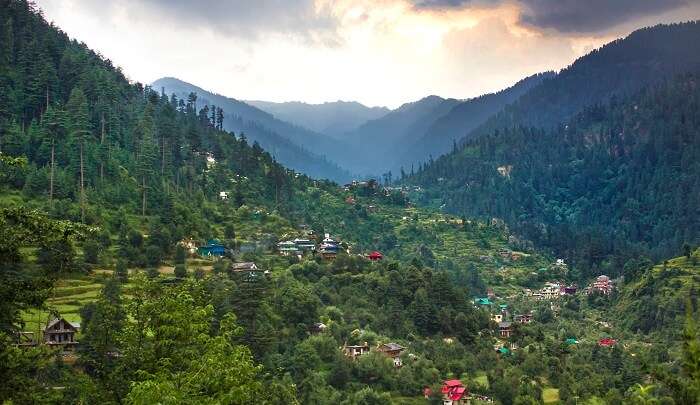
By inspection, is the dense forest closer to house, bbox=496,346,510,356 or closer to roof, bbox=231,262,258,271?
roof, bbox=231,262,258,271

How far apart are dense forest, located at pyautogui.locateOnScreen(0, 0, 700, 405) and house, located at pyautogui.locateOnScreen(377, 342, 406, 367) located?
146 millimetres

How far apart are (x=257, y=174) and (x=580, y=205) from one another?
118570mm

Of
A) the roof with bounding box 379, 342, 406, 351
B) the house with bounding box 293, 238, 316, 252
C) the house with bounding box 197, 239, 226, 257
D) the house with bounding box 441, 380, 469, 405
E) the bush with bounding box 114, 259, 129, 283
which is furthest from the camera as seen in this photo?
the house with bounding box 293, 238, 316, 252

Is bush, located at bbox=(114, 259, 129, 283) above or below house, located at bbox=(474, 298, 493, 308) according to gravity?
above

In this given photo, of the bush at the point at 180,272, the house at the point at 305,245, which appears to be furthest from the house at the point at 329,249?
the bush at the point at 180,272

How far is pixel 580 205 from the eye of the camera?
188625mm

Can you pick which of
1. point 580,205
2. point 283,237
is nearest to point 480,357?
point 283,237

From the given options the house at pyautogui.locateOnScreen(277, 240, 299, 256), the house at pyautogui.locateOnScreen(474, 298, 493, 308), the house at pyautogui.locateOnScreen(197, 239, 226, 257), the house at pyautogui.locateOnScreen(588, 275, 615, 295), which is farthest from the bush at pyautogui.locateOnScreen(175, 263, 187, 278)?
the house at pyautogui.locateOnScreen(588, 275, 615, 295)

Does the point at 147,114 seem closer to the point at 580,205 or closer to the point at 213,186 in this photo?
the point at 213,186

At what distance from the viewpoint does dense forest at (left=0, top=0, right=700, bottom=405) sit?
17.7 metres

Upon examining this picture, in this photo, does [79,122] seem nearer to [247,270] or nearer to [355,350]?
[247,270]

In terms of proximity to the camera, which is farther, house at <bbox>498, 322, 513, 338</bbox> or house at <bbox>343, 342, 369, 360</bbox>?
house at <bbox>498, 322, 513, 338</bbox>

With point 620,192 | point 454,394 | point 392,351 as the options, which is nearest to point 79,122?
point 392,351

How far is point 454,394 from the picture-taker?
44.4 m
